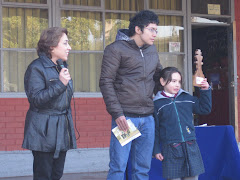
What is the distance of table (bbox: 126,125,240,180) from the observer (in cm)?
473

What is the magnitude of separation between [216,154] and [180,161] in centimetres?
64

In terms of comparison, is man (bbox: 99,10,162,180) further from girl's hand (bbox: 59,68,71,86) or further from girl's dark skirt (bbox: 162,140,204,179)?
girl's hand (bbox: 59,68,71,86)

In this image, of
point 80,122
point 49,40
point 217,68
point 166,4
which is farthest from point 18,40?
point 217,68

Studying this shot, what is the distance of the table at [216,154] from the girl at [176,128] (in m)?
0.38

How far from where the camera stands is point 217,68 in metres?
9.77

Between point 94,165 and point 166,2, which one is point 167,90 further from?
point 166,2

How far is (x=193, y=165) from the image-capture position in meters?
4.34

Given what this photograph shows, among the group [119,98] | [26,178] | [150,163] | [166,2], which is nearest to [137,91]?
[119,98]

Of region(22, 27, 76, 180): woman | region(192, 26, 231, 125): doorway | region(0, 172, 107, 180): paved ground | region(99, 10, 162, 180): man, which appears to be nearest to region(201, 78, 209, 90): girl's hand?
region(99, 10, 162, 180): man

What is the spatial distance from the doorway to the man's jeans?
4999 mm

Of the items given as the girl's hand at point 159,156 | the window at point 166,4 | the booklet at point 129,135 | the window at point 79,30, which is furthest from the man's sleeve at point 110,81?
the window at point 166,4

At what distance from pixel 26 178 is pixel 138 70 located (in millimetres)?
3299

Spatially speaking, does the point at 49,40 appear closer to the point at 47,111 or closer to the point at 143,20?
the point at 47,111

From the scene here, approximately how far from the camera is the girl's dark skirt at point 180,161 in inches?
171
